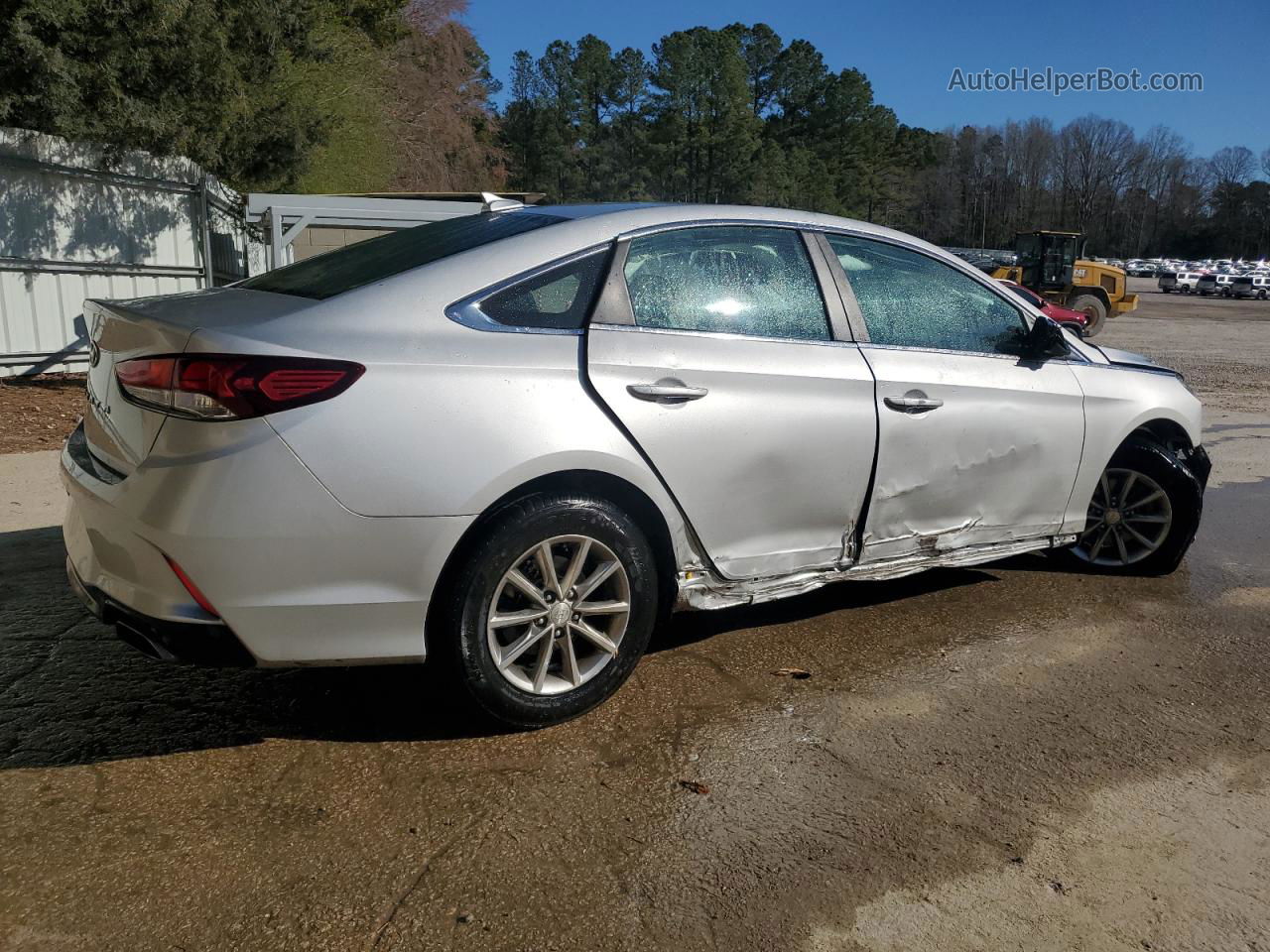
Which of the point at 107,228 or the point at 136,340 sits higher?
the point at 107,228

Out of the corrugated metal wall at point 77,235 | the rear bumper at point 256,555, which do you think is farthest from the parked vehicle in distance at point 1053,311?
the corrugated metal wall at point 77,235

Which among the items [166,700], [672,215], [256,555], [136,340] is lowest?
[166,700]

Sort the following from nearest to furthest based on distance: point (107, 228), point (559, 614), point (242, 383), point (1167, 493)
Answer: point (242, 383)
point (559, 614)
point (1167, 493)
point (107, 228)

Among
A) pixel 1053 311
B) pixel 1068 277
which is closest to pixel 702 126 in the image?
pixel 1068 277

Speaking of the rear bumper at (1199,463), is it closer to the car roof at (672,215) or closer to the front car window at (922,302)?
the front car window at (922,302)

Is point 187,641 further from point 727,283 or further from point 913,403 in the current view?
point 913,403

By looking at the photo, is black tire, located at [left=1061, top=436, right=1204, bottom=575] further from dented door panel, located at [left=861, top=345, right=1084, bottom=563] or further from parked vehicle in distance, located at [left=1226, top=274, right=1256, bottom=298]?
parked vehicle in distance, located at [left=1226, top=274, right=1256, bottom=298]

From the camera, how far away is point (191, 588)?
2766mm

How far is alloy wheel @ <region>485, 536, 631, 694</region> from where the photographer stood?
3.12 m

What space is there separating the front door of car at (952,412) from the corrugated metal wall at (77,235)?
895 cm

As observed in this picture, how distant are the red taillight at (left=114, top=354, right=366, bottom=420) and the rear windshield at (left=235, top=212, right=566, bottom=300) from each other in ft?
1.34

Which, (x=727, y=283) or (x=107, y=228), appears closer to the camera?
(x=727, y=283)

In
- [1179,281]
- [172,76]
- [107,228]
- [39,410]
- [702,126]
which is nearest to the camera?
[39,410]

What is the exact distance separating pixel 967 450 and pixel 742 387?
3.73 ft
